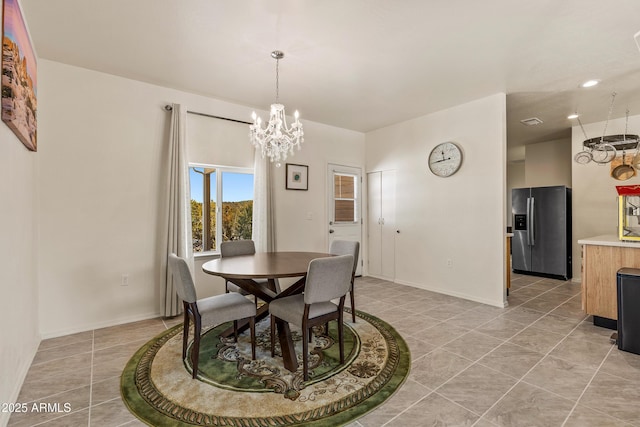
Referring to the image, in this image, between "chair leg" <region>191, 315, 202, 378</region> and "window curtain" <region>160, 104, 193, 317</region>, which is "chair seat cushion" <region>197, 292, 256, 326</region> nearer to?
"chair leg" <region>191, 315, 202, 378</region>

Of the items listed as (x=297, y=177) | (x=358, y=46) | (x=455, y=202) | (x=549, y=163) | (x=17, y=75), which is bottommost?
(x=455, y=202)

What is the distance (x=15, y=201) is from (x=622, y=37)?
493 centimetres

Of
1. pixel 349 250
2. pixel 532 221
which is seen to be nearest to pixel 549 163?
pixel 532 221

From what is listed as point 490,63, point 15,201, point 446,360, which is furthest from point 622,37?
point 15,201

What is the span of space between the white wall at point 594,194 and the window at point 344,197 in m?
3.91

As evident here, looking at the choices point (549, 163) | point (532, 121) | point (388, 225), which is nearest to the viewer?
point (532, 121)

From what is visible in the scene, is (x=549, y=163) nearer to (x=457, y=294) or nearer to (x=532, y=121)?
(x=532, y=121)

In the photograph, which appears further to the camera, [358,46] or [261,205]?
[261,205]

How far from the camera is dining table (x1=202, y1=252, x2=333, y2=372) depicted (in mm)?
2273

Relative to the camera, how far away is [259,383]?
2.09 m

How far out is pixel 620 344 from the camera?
8.44 feet

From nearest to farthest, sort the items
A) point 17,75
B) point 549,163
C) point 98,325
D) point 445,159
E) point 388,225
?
point 17,75
point 98,325
point 445,159
point 388,225
point 549,163

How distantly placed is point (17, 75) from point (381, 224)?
15.5 feet

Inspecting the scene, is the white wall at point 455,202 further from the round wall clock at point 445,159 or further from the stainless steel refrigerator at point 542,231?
the stainless steel refrigerator at point 542,231
